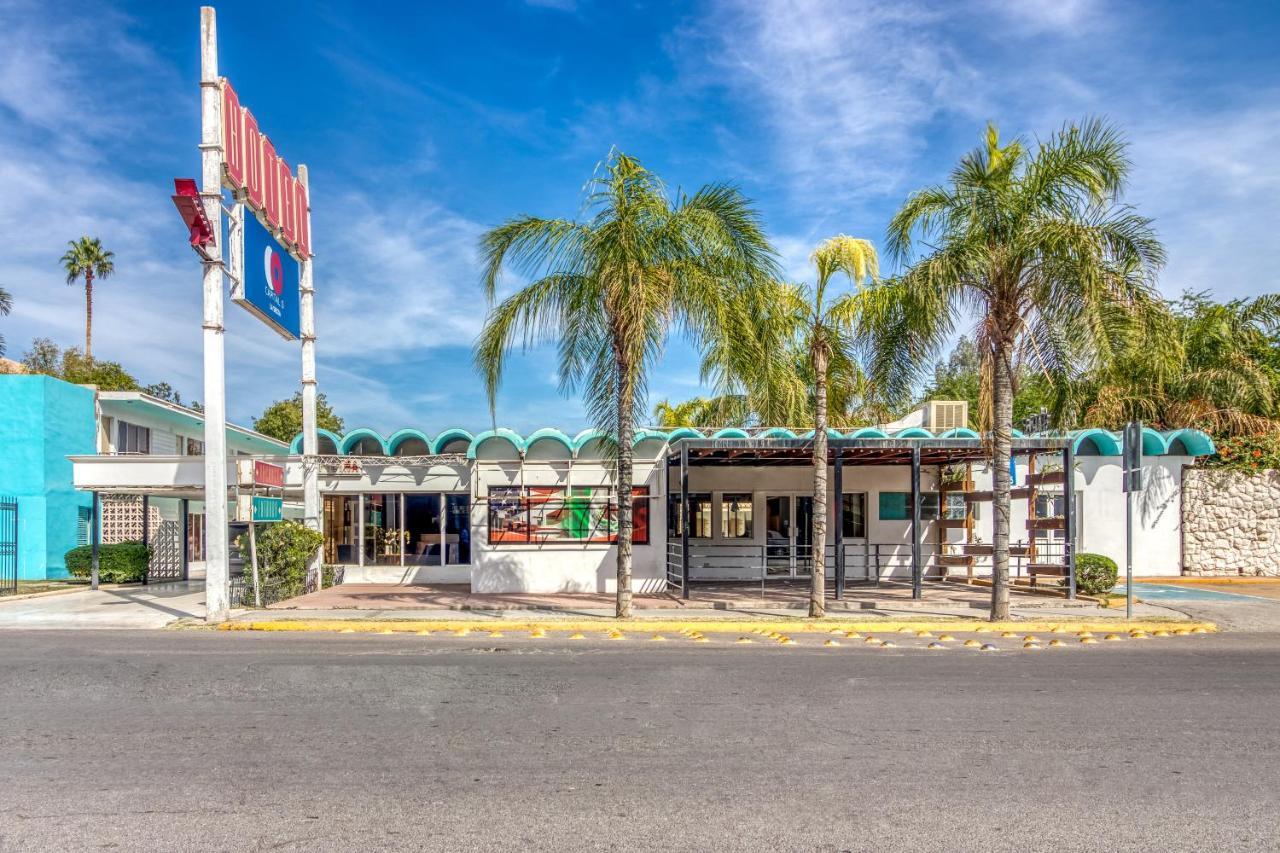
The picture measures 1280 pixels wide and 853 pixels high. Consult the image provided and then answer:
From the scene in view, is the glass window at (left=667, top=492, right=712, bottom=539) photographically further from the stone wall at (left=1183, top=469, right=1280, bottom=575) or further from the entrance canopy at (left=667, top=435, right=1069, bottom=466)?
the stone wall at (left=1183, top=469, right=1280, bottom=575)

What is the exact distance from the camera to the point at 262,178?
56.8 ft

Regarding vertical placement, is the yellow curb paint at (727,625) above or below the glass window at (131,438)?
below

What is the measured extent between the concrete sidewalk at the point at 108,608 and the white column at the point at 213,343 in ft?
3.54

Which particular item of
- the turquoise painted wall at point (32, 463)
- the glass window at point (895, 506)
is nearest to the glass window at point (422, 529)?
the turquoise painted wall at point (32, 463)

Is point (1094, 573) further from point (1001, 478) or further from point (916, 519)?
point (1001, 478)

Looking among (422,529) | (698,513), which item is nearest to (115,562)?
(422,529)

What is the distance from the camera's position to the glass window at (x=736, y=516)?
73.0ft

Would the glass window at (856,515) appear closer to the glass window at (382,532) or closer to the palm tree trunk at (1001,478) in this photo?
the palm tree trunk at (1001,478)

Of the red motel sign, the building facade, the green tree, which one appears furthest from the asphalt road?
the green tree

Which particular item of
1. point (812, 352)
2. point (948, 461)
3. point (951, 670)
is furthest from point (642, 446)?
point (951, 670)

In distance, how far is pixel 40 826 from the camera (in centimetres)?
502

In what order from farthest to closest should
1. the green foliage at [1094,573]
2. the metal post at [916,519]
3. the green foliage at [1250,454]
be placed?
the green foliage at [1250,454], the green foliage at [1094,573], the metal post at [916,519]

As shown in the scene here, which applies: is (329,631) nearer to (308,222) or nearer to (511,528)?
(511,528)

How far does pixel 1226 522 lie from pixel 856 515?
916 cm
